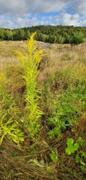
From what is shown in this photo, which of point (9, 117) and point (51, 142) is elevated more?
point (9, 117)

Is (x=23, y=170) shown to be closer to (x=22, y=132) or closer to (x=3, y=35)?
(x=22, y=132)

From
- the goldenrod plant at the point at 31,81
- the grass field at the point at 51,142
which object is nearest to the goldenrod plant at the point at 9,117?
the grass field at the point at 51,142

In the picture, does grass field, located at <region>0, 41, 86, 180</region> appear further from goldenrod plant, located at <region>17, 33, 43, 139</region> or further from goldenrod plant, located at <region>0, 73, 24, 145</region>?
goldenrod plant, located at <region>17, 33, 43, 139</region>

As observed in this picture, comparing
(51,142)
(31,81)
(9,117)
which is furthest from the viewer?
(9,117)

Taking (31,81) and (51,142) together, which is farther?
(51,142)

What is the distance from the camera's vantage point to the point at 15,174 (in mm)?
4695

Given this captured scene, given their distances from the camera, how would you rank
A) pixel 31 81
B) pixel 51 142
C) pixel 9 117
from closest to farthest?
1. pixel 31 81
2. pixel 51 142
3. pixel 9 117

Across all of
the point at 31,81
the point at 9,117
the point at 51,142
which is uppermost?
the point at 31,81

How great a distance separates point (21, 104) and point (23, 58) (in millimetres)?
1083

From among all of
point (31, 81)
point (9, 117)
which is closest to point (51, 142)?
point (9, 117)

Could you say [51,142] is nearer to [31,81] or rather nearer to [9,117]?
[9,117]

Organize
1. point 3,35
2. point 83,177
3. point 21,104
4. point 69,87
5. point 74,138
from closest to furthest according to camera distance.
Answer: point 83,177 < point 74,138 < point 21,104 < point 69,87 < point 3,35

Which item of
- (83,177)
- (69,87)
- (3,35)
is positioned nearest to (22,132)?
(83,177)

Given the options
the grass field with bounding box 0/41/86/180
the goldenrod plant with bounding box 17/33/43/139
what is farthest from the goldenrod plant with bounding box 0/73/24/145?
the goldenrod plant with bounding box 17/33/43/139
